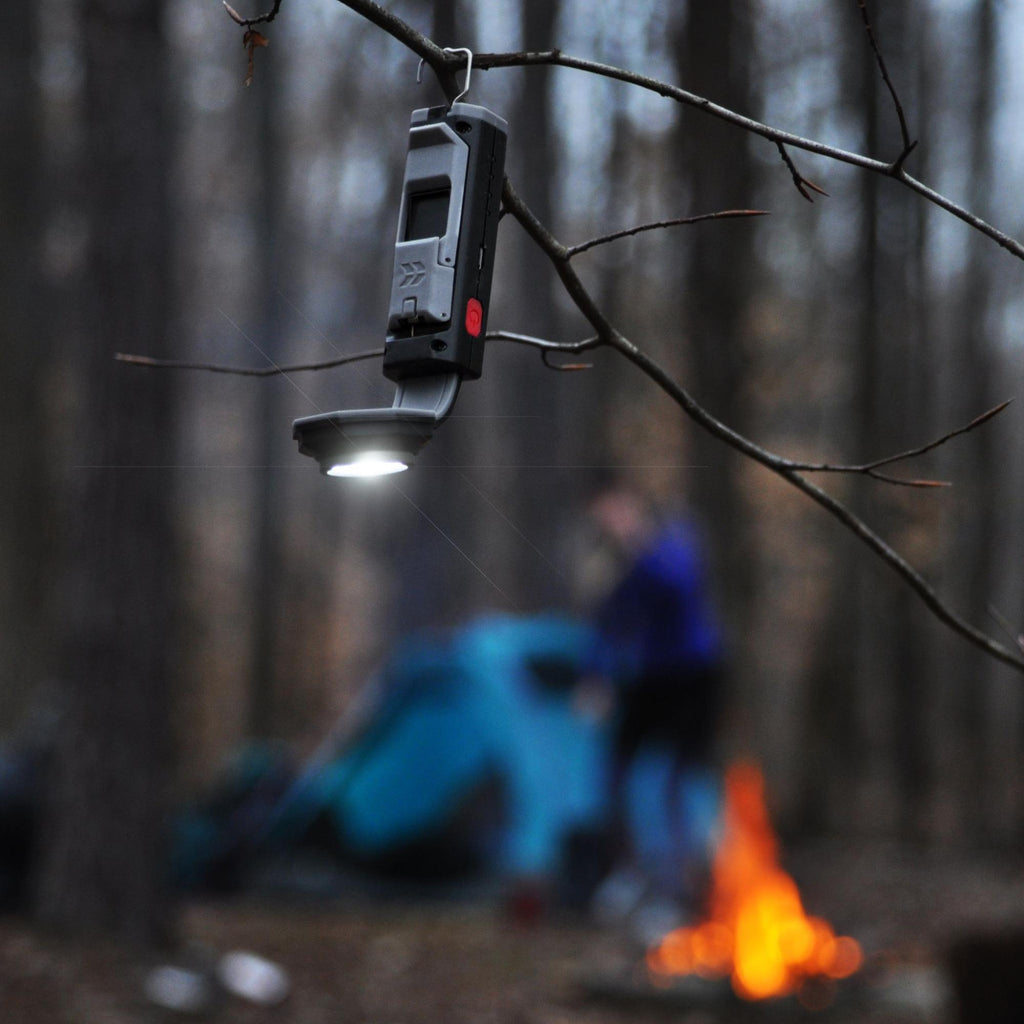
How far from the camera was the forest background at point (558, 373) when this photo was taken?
5523mm

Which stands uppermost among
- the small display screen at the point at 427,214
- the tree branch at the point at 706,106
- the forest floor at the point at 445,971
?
the tree branch at the point at 706,106

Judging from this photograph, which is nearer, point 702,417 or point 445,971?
point 702,417

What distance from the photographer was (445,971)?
18.8 feet

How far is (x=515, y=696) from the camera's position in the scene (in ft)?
24.7

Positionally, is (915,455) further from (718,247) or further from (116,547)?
(718,247)

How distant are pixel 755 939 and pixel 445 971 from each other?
1376 mm

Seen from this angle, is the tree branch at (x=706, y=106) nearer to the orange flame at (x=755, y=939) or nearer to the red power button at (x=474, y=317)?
the red power button at (x=474, y=317)

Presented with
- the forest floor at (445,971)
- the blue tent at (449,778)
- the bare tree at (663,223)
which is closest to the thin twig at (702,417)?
the bare tree at (663,223)

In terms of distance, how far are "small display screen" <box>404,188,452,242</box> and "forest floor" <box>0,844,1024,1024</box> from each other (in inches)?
141

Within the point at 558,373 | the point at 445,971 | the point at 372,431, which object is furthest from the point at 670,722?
the point at 558,373

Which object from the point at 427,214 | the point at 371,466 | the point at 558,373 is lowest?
the point at 371,466

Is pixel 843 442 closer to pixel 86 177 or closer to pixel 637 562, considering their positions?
pixel 637 562

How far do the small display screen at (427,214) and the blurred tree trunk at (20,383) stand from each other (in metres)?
10.5

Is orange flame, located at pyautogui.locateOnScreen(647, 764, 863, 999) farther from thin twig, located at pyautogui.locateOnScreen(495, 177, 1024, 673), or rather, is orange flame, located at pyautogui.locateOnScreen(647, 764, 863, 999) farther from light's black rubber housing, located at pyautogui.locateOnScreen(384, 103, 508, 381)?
light's black rubber housing, located at pyautogui.locateOnScreen(384, 103, 508, 381)
